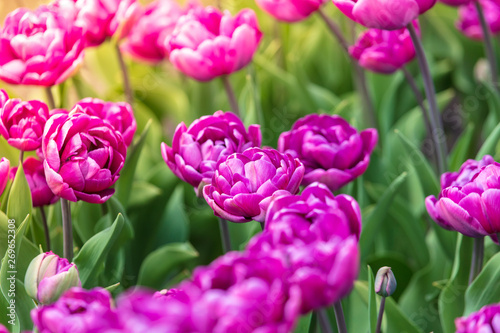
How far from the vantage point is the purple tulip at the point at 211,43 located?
83 cm

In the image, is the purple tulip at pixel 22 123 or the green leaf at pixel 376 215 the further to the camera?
the green leaf at pixel 376 215

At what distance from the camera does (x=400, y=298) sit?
924 mm

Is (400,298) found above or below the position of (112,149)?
below

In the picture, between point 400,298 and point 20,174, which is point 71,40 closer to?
point 20,174

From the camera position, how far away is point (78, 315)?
37 cm

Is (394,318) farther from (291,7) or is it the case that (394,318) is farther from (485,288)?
(291,7)

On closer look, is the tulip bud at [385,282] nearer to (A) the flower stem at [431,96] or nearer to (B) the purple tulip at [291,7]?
(A) the flower stem at [431,96]

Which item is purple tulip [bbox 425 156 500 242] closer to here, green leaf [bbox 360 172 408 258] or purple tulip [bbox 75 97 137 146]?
green leaf [bbox 360 172 408 258]

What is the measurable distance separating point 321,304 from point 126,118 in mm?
384

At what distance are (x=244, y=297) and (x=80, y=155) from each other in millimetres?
316

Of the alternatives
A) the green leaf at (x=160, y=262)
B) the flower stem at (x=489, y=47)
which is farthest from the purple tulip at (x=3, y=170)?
the flower stem at (x=489, y=47)

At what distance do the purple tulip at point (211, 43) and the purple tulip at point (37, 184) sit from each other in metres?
0.24

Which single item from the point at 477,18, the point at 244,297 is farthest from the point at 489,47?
the point at 244,297

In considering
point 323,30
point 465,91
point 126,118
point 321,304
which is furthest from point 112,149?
point 465,91
